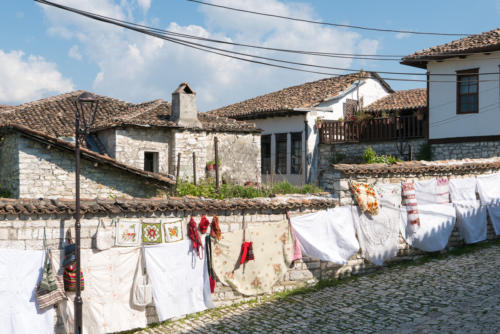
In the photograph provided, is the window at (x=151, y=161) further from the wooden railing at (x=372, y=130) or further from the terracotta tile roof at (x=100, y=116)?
the wooden railing at (x=372, y=130)

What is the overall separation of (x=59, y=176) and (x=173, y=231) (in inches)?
261

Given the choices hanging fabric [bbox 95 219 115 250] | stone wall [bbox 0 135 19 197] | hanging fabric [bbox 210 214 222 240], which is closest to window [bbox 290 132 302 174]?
stone wall [bbox 0 135 19 197]

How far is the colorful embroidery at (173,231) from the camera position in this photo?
8562 mm

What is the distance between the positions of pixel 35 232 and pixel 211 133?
12.5 metres

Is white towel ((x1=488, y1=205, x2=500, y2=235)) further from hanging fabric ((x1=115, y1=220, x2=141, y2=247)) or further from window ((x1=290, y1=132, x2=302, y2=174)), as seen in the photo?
window ((x1=290, y1=132, x2=302, y2=174))

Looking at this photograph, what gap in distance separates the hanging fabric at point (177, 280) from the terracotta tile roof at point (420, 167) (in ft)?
12.4

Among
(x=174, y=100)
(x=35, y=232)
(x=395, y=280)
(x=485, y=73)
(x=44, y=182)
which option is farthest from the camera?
(x=174, y=100)

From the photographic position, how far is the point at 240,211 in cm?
946

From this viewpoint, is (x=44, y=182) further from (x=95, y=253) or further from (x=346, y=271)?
(x=346, y=271)

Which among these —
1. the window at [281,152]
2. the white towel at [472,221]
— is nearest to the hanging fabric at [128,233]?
the white towel at [472,221]

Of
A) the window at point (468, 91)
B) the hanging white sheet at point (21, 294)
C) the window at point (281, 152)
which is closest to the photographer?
the hanging white sheet at point (21, 294)

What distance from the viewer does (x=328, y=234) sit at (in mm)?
10320

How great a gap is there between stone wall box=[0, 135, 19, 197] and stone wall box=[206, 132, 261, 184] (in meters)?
7.23

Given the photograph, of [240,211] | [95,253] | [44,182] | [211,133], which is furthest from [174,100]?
[95,253]
